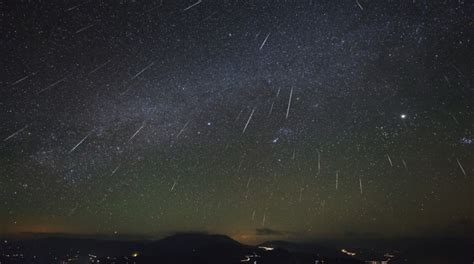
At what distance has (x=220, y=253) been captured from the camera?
152m

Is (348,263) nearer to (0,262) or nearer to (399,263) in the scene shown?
(399,263)

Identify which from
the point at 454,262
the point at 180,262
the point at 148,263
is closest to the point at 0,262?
the point at 148,263

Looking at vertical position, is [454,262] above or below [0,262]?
above

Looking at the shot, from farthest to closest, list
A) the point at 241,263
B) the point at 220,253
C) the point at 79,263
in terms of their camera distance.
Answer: the point at 220,253 < the point at 79,263 < the point at 241,263

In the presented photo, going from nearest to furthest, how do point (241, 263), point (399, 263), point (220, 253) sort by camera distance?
point (241, 263) < point (220, 253) < point (399, 263)

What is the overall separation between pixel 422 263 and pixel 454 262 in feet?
62.8

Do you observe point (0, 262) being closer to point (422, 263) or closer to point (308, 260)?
point (308, 260)

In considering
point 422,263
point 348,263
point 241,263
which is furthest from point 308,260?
point 422,263

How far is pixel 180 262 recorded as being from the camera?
112 metres

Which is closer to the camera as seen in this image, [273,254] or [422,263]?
[273,254]

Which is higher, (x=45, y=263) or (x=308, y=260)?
(x=308, y=260)

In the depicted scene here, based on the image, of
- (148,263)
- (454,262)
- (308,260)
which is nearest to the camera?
(148,263)

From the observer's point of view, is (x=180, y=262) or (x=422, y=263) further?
(x=422, y=263)

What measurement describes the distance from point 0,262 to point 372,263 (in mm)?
118761
